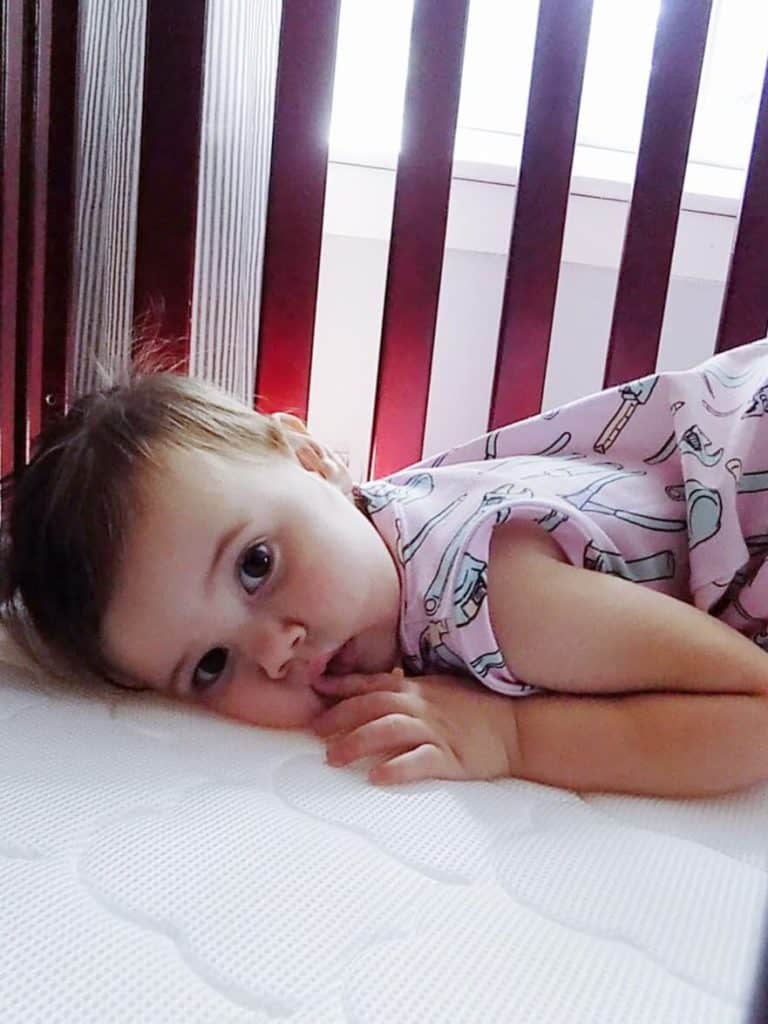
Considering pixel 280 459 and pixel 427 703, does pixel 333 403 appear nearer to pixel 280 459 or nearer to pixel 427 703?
pixel 280 459

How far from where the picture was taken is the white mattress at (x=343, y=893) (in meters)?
0.35

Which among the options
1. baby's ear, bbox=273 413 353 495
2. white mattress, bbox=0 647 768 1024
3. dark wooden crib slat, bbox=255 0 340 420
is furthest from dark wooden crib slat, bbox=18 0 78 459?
white mattress, bbox=0 647 768 1024

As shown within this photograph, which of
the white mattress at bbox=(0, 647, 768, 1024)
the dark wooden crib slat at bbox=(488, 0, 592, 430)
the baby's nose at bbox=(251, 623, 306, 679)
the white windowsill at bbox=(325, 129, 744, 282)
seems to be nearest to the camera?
the white mattress at bbox=(0, 647, 768, 1024)

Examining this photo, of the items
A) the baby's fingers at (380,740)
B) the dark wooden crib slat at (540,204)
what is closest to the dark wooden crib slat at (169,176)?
the dark wooden crib slat at (540,204)

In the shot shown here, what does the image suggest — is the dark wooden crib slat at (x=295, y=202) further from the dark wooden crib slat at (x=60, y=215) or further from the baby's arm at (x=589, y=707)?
the baby's arm at (x=589, y=707)

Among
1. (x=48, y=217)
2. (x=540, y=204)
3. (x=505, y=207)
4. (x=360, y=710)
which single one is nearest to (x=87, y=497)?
(x=360, y=710)

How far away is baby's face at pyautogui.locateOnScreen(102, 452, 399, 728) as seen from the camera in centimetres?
65

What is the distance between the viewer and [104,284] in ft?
3.34

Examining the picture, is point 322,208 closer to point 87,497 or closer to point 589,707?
point 87,497

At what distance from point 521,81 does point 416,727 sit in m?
1.42

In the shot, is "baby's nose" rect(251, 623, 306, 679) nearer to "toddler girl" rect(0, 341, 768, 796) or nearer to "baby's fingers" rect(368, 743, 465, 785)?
"toddler girl" rect(0, 341, 768, 796)

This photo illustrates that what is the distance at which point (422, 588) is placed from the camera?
71 cm

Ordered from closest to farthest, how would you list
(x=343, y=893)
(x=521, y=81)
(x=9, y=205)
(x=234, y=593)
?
(x=343, y=893)
(x=234, y=593)
(x=9, y=205)
(x=521, y=81)

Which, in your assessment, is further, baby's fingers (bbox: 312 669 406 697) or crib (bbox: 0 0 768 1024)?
baby's fingers (bbox: 312 669 406 697)
